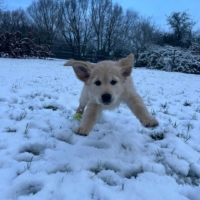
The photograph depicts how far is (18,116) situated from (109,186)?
207cm

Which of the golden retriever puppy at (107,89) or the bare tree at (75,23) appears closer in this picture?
the golden retriever puppy at (107,89)

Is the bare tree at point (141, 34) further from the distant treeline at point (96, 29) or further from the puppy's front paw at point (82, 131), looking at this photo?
the puppy's front paw at point (82, 131)

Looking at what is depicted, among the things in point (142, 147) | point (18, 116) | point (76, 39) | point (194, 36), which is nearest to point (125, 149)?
point (142, 147)

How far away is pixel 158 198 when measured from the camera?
1.79 m

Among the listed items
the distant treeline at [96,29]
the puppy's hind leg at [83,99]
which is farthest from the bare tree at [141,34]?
the puppy's hind leg at [83,99]

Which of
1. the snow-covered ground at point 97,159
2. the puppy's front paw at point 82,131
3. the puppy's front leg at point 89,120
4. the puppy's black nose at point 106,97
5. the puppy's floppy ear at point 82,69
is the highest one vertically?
the puppy's floppy ear at point 82,69

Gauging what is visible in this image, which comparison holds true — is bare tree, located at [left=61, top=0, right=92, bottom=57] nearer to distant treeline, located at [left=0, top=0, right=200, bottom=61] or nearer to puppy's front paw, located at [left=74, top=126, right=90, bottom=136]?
distant treeline, located at [left=0, top=0, right=200, bottom=61]

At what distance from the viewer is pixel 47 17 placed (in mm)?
29797

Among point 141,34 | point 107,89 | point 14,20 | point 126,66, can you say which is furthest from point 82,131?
point 14,20

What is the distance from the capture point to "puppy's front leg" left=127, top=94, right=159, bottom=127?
268cm

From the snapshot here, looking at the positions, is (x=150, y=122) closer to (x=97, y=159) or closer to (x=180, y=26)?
(x=97, y=159)

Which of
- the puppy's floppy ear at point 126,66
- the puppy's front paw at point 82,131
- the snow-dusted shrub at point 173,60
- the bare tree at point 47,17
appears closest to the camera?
the puppy's front paw at point 82,131

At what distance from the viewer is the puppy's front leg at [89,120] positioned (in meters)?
2.64

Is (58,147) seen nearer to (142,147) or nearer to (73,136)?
(73,136)
